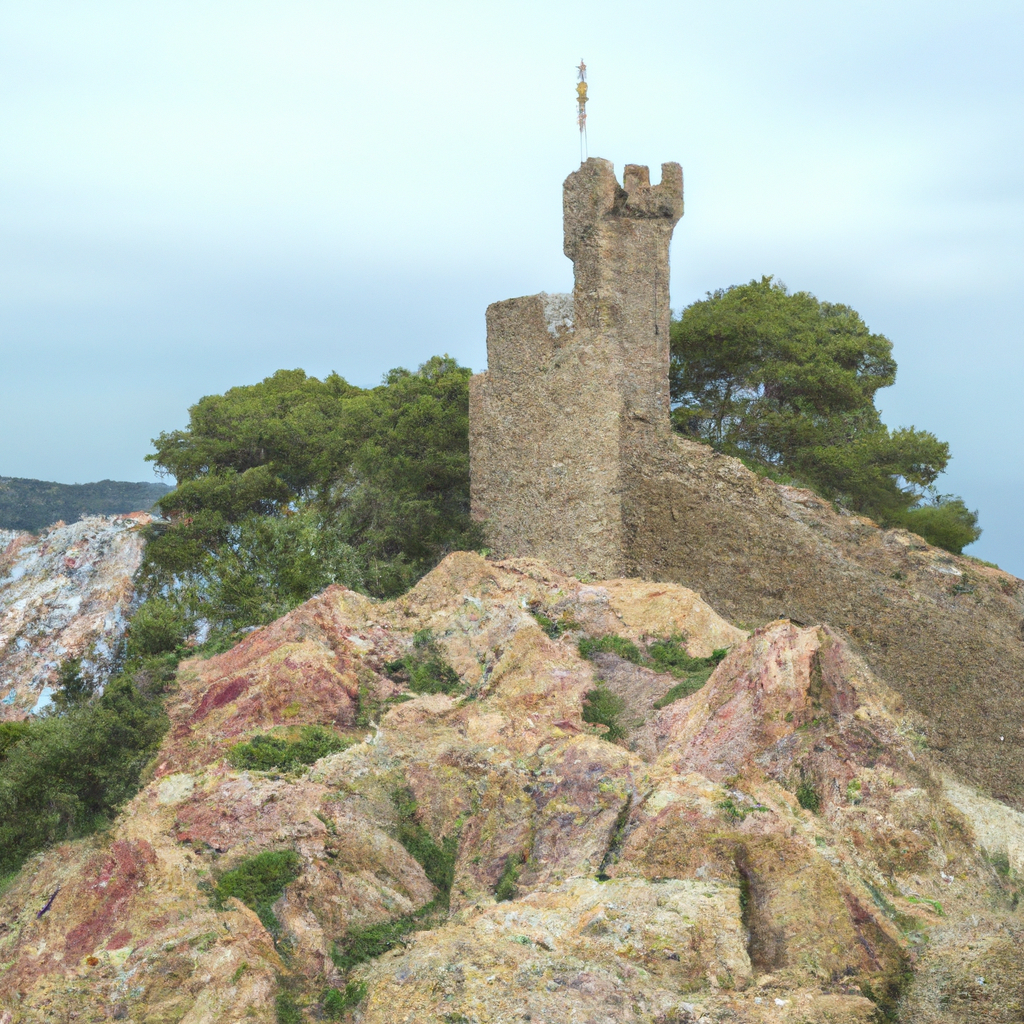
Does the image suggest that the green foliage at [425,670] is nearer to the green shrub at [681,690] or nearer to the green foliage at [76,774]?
the green shrub at [681,690]

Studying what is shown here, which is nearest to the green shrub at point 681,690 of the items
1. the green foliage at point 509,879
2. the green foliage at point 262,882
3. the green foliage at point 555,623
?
the green foliage at point 555,623

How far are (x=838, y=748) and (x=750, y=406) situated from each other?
49.6 feet

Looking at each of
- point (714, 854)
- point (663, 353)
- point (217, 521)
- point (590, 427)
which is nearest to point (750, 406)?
point (663, 353)

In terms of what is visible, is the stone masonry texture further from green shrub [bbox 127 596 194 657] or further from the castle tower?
green shrub [bbox 127 596 194 657]

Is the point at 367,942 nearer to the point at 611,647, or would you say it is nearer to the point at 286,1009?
the point at 286,1009

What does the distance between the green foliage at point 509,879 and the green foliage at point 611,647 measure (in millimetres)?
3496

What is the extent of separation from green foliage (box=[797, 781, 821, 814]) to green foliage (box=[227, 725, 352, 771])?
13.4ft

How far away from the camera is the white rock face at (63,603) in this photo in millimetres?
24078

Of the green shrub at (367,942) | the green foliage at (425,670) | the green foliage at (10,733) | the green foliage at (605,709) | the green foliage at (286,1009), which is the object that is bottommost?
the green foliage at (286,1009)

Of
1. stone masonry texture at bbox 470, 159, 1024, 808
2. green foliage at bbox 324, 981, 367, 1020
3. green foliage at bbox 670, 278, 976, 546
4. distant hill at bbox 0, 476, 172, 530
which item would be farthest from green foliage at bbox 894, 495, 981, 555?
distant hill at bbox 0, 476, 172, 530

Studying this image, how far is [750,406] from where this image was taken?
902 inches

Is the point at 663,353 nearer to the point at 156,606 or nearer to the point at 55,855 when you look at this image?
the point at 156,606

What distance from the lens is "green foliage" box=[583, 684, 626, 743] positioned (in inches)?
394

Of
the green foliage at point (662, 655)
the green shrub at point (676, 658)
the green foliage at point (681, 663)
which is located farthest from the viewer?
the green shrub at point (676, 658)
